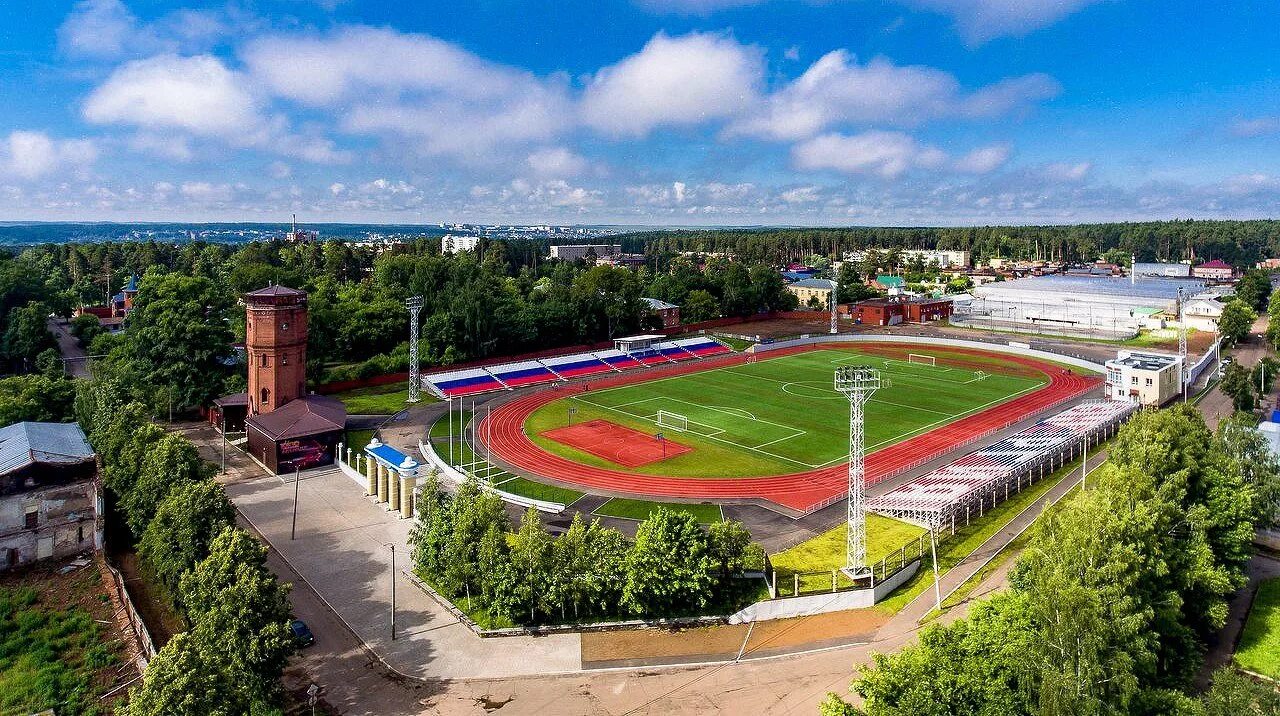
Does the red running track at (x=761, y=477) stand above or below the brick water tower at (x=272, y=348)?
below

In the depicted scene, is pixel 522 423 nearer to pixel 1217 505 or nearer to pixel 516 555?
pixel 516 555

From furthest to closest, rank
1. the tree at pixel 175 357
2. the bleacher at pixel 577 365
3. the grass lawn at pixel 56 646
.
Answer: the bleacher at pixel 577 365 → the tree at pixel 175 357 → the grass lawn at pixel 56 646

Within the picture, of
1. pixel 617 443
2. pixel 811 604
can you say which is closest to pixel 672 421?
pixel 617 443

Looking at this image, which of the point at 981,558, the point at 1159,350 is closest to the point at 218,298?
the point at 981,558

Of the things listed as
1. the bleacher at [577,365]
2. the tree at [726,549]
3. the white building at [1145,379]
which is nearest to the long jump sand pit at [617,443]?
the tree at [726,549]

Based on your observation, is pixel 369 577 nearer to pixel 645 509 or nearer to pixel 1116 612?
pixel 645 509

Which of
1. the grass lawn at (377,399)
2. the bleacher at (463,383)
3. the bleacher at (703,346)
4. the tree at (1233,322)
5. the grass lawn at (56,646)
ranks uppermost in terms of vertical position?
the tree at (1233,322)

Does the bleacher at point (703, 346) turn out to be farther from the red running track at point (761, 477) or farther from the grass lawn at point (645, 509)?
the grass lawn at point (645, 509)

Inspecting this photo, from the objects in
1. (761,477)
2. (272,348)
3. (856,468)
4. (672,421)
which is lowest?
(761,477)
